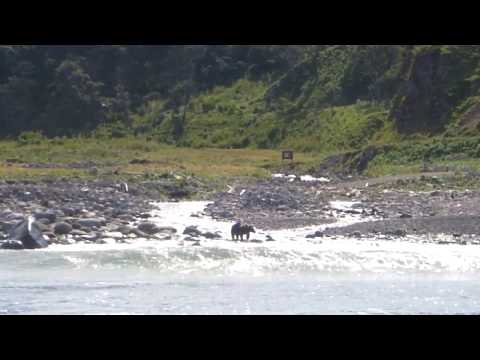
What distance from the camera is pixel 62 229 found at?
22250 millimetres

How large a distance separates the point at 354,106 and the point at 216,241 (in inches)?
1680

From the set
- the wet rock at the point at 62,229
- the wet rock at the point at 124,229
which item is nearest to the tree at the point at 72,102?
the wet rock at the point at 124,229

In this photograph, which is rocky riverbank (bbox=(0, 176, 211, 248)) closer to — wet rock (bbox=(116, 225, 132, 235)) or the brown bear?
wet rock (bbox=(116, 225, 132, 235))

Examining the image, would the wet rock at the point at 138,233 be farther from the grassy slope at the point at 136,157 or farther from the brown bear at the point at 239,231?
the grassy slope at the point at 136,157

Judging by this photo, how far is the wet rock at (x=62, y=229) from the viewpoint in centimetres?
2223

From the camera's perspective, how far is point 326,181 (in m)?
40.3

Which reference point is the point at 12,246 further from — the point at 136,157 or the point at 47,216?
the point at 136,157

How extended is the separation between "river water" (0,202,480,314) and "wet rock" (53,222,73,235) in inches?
49.5

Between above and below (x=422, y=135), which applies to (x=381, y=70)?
above

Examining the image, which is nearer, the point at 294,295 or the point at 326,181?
the point at 294,295

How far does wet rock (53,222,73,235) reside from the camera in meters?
22.2

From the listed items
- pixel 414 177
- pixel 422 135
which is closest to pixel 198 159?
pixel 422 135

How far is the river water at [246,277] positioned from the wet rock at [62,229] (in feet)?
4.13

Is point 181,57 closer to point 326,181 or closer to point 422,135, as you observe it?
point 422,135
